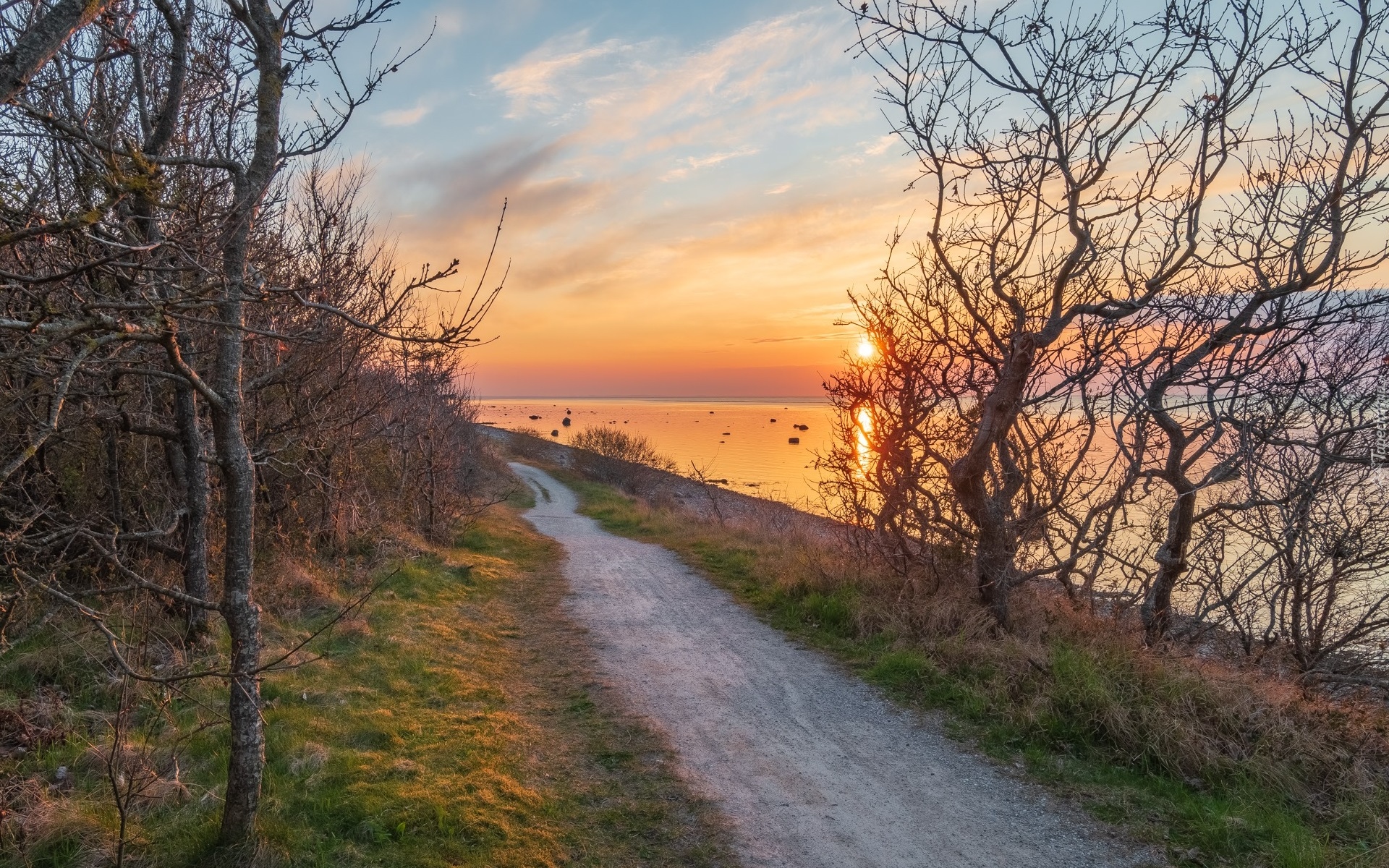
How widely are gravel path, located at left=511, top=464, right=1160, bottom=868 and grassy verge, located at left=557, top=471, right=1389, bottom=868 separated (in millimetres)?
421

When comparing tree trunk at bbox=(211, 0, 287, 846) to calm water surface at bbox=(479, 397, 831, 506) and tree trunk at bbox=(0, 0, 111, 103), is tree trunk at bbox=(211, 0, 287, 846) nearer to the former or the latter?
tree trunk at bbox=(0, 0, 111, 103)

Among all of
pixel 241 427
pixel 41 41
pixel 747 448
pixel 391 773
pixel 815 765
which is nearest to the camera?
pixel 41 41

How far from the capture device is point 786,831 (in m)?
4.79

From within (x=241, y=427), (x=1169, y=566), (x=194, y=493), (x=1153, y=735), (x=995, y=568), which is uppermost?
(x=241, y=427)

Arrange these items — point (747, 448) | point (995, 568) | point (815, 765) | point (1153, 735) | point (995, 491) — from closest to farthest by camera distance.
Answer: point (1153, 735) → point (815, 765) → point (995, 568) → point (995, 491) → point (747, 448)

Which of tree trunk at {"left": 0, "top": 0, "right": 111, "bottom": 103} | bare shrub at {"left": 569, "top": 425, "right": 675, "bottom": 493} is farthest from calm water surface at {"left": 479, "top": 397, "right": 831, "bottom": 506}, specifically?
tree trunk at {"left": 0, "top": 0, "right": 111, "bottom": 103}

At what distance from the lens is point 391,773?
5223 millimetres

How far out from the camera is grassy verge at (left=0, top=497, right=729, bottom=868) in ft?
13.7

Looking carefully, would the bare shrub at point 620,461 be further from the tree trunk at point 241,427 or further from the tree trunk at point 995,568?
the tree trunk at point 241,427

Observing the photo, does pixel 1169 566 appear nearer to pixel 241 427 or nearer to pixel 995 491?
pixel 995 491

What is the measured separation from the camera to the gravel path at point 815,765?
183 inches

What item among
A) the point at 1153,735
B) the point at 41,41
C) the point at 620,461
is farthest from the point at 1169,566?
the point at 620,461

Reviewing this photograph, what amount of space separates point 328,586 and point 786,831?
24.7ft

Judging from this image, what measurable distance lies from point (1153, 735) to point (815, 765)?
9.00 feet
